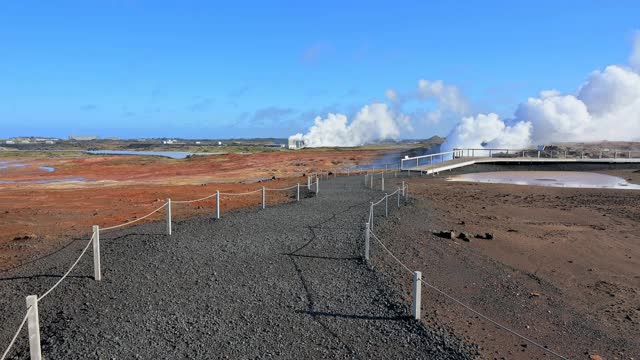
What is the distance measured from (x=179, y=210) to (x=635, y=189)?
24198mm

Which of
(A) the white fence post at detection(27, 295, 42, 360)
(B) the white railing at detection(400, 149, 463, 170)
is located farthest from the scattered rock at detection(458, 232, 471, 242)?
(B) the white railing at detection(400, 149, 463, 170)

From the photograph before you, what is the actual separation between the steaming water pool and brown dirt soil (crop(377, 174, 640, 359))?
9.77m

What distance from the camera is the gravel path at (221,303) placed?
6.30 metres

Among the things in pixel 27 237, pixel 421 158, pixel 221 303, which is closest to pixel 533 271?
pixel 221 303

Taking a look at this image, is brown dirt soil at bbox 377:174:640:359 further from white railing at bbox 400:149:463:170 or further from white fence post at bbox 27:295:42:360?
white railing at bbox 400:149:463:170

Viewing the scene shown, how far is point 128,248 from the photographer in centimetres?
1116

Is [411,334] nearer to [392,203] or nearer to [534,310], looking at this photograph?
[534,310]

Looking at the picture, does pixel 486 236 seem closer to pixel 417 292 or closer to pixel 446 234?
pixel 446 234

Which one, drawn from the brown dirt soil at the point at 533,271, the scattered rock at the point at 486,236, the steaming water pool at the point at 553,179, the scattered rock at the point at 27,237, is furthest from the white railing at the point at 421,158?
the scattered rock at the point at 27,237

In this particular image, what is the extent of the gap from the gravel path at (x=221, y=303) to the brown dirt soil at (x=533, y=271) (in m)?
0.90

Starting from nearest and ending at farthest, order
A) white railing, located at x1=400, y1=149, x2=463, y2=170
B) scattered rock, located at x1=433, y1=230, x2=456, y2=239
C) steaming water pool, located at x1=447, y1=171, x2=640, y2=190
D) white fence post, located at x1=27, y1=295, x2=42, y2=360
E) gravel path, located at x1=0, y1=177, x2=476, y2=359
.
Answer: white fence post, located at x1=27, y1=295, x2=42, y2=360
gravel path, located at x1=0, y1=177, x2=476, y2=359
scattered rock, located at x1=433, y1=230, x2=456, y2=239
steaming water pool, located at x1=447, y1=171, x2=640, y2=190
white railing, located at x1=400, y1=149, x2=463, y2=170

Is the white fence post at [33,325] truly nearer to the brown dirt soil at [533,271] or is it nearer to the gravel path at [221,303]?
the gravel path at [221,303]

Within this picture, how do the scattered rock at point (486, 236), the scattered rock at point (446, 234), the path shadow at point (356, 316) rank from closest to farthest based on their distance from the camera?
the path shadow at point (356, 316)
the scattered rock at point (446, 234)
the scattered rock at point (486, 236)

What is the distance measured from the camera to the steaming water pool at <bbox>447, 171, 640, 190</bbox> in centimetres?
3108
